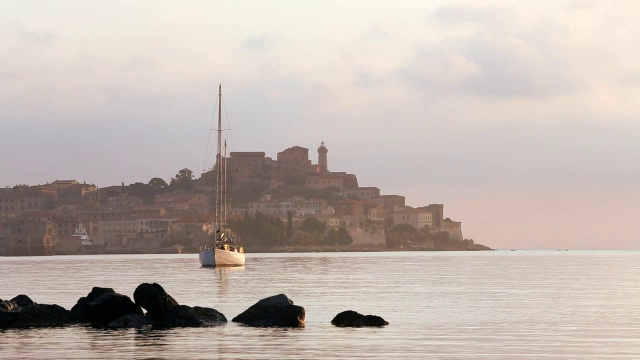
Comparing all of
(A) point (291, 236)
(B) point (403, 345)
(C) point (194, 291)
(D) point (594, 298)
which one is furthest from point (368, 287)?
(A) point (291, 236)

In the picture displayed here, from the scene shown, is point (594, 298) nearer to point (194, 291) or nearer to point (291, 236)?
point (194, 291)

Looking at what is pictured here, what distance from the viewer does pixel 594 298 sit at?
41781 mm

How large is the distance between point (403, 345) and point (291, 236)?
17092 cm

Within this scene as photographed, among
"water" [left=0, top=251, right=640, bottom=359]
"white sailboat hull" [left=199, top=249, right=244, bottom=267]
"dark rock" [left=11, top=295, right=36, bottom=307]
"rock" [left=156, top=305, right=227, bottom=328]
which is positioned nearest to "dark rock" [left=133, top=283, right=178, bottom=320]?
"rock" [left=156, top=305, right=227, bottom=328]

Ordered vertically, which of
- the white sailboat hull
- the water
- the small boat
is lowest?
the water

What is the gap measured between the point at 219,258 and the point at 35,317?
2097 inches

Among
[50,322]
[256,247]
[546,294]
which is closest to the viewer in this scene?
[50,322]

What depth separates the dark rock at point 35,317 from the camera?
27.4 m

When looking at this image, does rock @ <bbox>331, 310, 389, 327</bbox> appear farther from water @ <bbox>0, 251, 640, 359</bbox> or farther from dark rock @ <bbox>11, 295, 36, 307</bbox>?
dark rock @ <bbox>11, 295, 36, 307</bbox>

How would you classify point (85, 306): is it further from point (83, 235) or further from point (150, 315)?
point (83, 235)

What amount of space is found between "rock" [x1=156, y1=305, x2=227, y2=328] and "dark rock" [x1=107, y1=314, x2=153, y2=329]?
0.37 m

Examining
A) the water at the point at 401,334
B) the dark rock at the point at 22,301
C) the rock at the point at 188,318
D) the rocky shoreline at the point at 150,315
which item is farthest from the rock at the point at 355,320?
the dark rock at the point at 22,301

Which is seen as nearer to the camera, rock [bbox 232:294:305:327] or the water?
the water

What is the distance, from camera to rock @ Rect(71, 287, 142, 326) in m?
28.2
